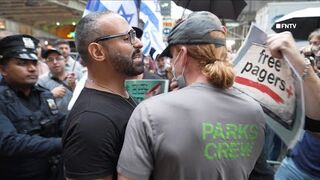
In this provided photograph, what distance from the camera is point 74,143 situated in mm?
1660

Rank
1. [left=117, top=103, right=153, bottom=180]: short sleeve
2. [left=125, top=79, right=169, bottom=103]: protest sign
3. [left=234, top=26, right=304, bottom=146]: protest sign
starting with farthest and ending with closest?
[left=125, top=79, right=169, bottom=103]: protest sign → [left=234, top=26, right=304, bottom=146]: protest sign → [left=117, top=103, right=153, bottom=180]: short sleeve

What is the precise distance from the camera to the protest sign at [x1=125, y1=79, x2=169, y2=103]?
212cm

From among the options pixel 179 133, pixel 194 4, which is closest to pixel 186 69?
pixel 179 133

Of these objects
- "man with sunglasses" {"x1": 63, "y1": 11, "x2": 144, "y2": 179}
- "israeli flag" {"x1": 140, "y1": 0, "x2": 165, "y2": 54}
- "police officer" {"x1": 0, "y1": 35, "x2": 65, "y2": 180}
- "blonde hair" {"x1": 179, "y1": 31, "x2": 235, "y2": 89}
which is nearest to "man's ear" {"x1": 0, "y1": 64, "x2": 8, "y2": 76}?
"police officer" {"x1": 0, "y1": 35, "x2": 65, "y2": 180}

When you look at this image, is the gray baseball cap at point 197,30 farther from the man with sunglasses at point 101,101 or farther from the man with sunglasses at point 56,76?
the man with sunglasses at point 56,76

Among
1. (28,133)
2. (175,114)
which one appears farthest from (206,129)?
(28,133)

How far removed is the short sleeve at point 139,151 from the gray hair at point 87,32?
61 cm

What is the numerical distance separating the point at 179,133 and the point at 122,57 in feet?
2.02

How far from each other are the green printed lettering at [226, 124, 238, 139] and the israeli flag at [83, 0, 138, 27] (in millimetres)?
3118

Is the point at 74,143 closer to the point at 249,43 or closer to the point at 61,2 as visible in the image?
the point at 249,43

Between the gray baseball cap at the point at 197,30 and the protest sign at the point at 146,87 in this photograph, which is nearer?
the gray baseball cap at the point at 197,30

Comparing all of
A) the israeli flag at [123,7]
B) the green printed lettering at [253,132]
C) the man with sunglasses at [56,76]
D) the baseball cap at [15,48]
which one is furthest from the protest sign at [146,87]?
the man with sunglasses at [56,76]

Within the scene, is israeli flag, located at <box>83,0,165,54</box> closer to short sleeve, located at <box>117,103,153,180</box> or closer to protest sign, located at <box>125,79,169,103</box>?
protest sign, located at <box>125,79,169,103</box>

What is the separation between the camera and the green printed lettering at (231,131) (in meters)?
1.65
